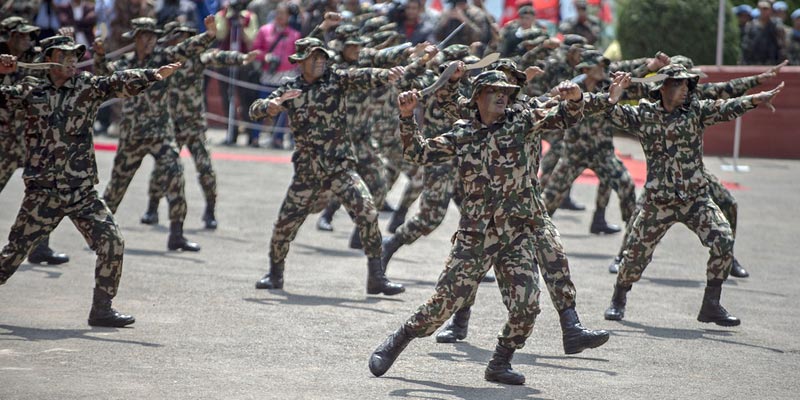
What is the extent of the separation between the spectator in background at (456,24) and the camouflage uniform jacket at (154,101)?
5.63m

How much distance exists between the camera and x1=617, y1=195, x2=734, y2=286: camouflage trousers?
1070 centimetres

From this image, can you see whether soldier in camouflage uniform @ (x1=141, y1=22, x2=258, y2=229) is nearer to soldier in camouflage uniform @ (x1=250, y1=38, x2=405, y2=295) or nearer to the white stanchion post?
soldier in camouflage uniform @ (x1=250, y1=38, x2=405, y2=295)

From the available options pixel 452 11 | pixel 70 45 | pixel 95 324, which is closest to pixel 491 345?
pixel 95 324

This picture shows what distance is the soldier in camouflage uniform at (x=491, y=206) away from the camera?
8617 millimetres

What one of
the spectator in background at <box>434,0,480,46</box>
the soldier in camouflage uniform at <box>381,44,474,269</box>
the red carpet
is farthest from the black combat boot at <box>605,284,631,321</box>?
the red carpet

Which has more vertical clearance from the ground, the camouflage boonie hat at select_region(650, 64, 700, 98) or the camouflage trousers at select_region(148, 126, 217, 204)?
the camouflage boonie hat at select_region(650, 64, 700, 98)

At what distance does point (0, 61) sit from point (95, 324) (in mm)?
2107

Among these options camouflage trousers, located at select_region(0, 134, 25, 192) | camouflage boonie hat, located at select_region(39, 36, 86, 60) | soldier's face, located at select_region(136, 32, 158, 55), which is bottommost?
camouflage trousers, located at select_region(0, 134, 25, 192)

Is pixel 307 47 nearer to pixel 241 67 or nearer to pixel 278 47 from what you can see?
pixel 278 47

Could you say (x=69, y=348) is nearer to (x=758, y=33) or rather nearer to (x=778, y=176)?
(x=778, y=176)

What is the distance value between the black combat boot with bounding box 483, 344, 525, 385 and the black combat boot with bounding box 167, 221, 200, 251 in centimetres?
609

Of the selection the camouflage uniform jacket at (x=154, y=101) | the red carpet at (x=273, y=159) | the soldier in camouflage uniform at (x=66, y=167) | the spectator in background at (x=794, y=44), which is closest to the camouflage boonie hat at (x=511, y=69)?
the soldier in camouflage uniform at (x=66, y=167)

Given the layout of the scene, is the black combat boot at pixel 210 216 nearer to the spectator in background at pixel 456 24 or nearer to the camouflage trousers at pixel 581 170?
the camouflage trousers at pixel 581 170

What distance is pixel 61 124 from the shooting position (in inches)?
402
